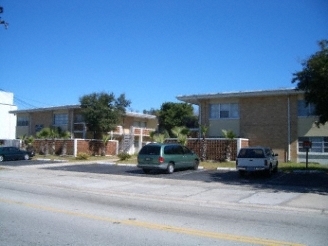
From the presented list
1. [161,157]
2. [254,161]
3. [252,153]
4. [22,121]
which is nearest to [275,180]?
[254,161]

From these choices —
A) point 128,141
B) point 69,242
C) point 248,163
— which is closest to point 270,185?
point 248,163

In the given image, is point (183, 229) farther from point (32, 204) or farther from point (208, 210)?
point (32, 204)

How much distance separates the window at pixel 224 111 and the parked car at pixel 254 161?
35.3ft

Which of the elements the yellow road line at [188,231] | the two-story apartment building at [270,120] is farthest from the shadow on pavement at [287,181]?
the yellow road line at [188,231]

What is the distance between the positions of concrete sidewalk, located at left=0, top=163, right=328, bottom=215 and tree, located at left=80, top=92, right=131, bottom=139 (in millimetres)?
19453

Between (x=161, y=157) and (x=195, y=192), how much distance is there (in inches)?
272

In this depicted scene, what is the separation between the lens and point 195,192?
14594 millimetres

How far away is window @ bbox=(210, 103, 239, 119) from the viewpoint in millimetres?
31297

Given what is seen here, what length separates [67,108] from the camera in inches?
1720

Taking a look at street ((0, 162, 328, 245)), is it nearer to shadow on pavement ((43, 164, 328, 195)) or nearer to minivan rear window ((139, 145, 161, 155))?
shadow on pavement ((43, 164, 328, 195))

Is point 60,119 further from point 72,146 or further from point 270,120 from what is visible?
point 270,120

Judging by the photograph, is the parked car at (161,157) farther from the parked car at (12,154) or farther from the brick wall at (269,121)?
the parked car at (12,154)

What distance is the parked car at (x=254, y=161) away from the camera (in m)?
19.7

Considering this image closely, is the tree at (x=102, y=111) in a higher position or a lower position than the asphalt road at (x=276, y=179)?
higher
